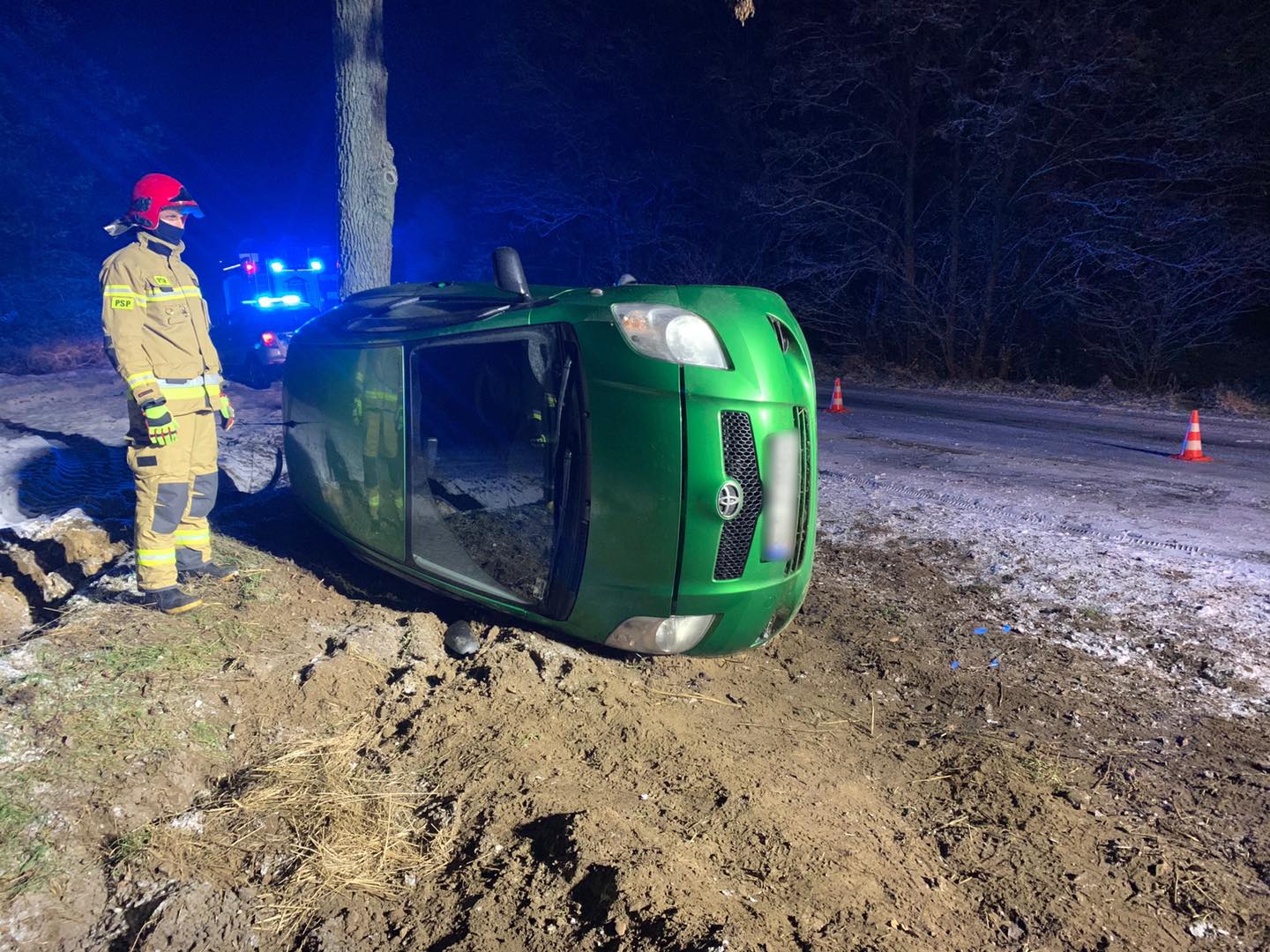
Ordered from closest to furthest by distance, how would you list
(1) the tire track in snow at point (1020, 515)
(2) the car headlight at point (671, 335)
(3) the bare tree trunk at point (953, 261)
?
(2) the car headlight at point (671, 335) < (1) the tire track in snow at point (1020, 515) < (3) the bare tree trunk at point (953, 261)

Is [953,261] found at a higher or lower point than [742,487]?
higher

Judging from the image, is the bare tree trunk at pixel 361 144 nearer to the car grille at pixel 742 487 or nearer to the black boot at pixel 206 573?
the black boot at pixel 206 573

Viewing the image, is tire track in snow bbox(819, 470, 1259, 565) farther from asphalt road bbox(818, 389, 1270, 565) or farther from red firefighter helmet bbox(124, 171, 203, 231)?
Result: red firefighter helmet bbox(124, 171, 203, 231)

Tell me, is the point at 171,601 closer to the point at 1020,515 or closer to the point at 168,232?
the point at 168,232

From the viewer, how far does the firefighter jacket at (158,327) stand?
4219 mm

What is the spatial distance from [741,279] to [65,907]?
61.7 ft

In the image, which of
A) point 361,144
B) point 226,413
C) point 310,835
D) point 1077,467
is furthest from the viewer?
point 361,144

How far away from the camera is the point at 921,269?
17.2m

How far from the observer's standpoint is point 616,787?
2965 millimetres

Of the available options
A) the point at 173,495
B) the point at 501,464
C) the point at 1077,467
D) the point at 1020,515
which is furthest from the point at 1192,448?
the point at 173,495

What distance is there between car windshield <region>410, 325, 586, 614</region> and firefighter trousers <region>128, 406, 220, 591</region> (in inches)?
51.6

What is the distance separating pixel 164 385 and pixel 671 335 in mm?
2863

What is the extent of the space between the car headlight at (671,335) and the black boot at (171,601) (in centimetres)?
266

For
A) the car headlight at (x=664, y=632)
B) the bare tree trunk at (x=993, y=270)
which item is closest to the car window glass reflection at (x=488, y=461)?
the car headlight at (x=664, y=632)
